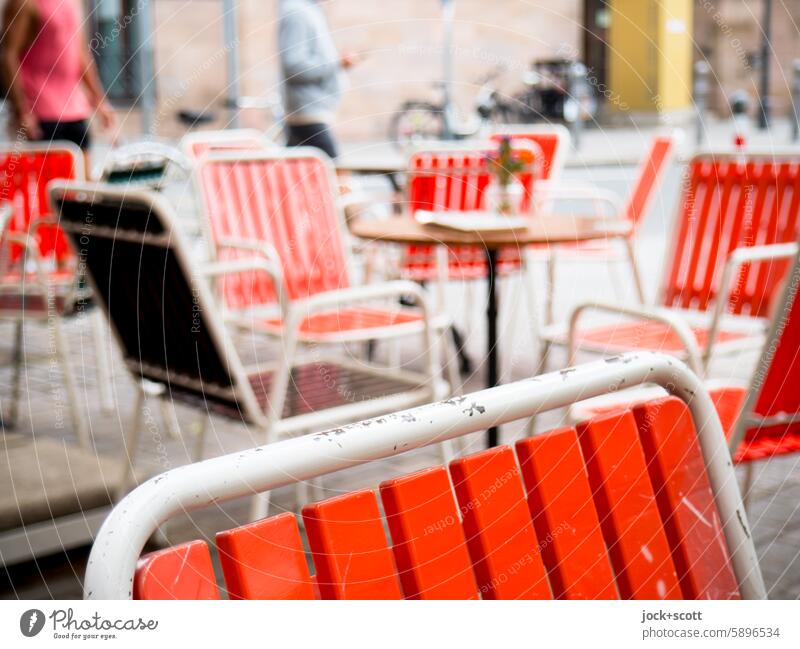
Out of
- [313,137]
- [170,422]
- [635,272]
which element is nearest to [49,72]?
[313,137]

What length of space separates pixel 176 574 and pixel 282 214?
332 cm

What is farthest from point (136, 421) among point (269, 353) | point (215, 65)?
point (215, 65)

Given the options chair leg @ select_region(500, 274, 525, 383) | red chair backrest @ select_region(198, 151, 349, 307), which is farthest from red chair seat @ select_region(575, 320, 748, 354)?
chair leg @ select_region(500, 274, 525, 383)

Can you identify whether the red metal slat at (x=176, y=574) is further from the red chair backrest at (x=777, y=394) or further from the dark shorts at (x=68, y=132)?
the dark shorts at (x=68, y=132)

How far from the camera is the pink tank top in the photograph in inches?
189

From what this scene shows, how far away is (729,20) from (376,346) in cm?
1991

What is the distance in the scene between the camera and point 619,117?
69.2ft

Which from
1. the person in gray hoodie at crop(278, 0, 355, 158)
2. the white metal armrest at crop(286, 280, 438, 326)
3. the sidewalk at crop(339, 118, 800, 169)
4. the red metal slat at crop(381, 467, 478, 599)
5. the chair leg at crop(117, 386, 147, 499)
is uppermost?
the person in gray hoodie at crop(278, 0, 355, 158)

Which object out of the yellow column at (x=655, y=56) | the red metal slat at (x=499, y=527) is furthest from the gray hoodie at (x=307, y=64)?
the yellow column at (x=655, y=56)

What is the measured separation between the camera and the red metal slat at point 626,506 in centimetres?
124

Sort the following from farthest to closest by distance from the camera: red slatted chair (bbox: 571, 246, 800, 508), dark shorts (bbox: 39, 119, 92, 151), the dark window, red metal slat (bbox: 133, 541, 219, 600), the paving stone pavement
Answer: the dark window
dark shorts (bbox: 39, 119, 92, 151)
the paving stone pavement
red slatted chair (bbox: 571, 246, 800, 508)
red metal slat (bbox: 133, 541, 219, 600)

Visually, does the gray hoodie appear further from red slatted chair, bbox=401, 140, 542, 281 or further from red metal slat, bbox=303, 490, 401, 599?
red metal slat, bbox=303, 490, 401, 599

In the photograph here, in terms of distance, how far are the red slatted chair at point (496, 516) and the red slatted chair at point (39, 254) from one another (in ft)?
9.80

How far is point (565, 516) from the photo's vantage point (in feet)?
3.97
